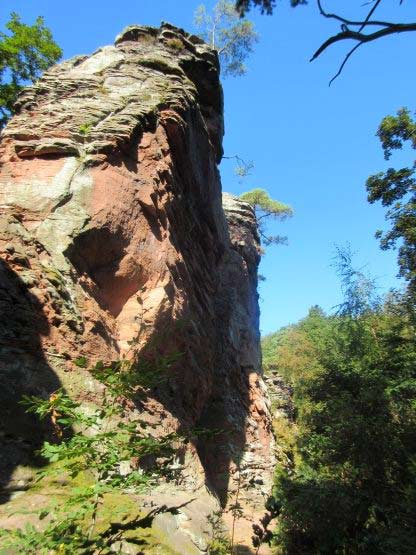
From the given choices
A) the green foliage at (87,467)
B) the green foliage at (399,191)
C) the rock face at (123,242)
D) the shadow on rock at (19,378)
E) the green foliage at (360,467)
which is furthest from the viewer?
the green foliage at (399,191)

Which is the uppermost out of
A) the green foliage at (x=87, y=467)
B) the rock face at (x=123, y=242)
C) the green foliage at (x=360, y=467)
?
the rock face at (x=123, y=242)

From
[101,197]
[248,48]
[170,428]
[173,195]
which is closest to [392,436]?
[170,428]

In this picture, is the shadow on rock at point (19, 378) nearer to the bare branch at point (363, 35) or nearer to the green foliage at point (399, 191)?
the bare branch at point (363, 35)

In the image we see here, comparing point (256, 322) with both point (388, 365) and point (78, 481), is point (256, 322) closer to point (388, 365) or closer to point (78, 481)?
point (388, 365)

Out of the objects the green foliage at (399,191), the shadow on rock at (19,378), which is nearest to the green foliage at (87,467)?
the shadow on rock at (19,378)

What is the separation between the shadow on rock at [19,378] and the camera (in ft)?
12.3

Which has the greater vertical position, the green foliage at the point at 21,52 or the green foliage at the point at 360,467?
the green foliage at the point at 21,52

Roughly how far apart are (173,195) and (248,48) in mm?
18896

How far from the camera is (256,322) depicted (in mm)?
17500

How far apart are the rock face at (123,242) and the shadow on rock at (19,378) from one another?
1 cm

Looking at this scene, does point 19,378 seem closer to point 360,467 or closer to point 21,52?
point 360,467

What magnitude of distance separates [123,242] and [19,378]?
3394 mm

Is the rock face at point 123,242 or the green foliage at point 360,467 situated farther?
Answer: the green foliage at point 360,467

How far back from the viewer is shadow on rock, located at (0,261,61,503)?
373cm
